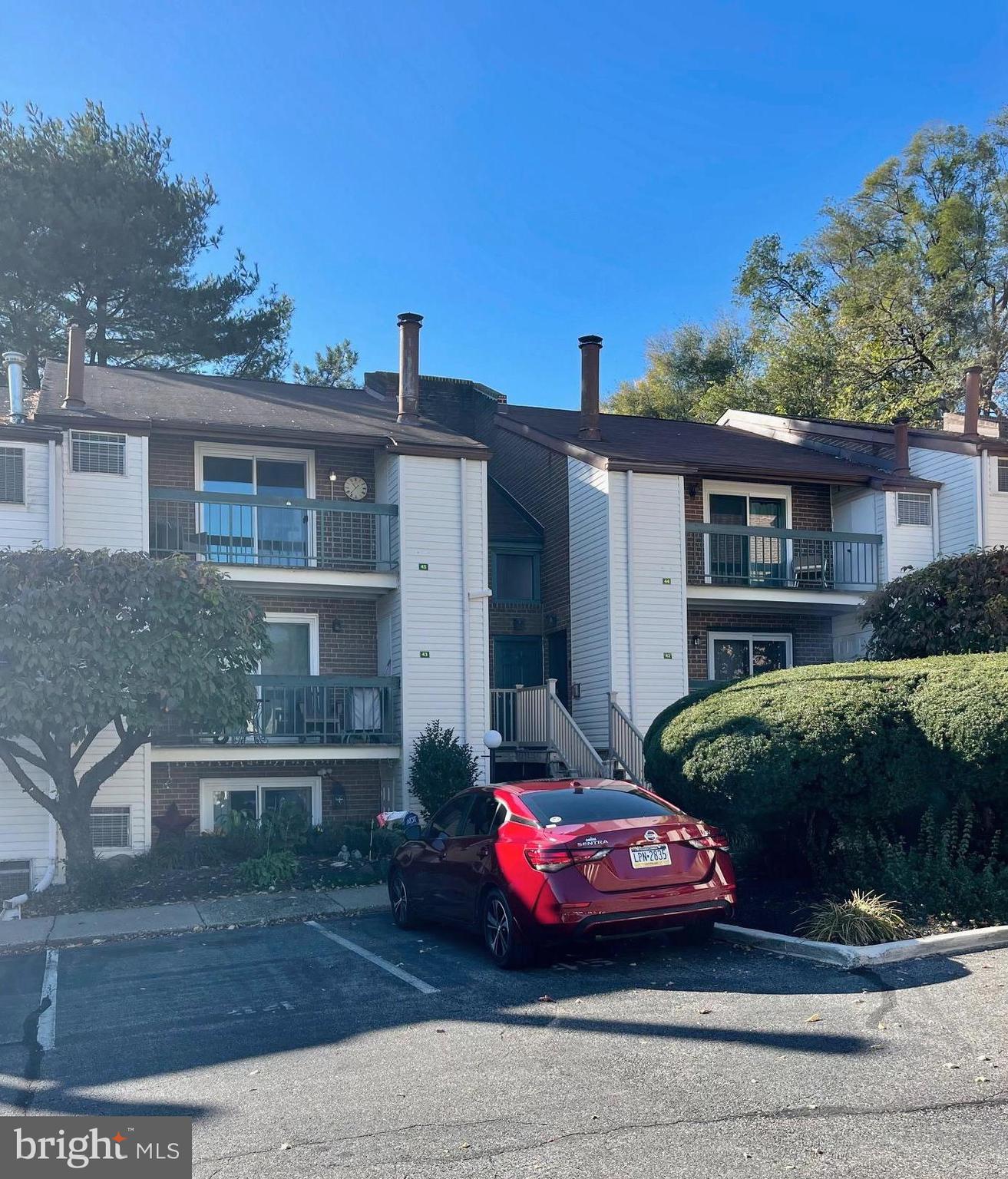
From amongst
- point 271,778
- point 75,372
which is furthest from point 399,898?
point 75,372

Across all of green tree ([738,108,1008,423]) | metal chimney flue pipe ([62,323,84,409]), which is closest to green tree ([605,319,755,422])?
green tree ([738,108,1008,423])

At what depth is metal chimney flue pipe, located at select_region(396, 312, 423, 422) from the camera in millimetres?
20297

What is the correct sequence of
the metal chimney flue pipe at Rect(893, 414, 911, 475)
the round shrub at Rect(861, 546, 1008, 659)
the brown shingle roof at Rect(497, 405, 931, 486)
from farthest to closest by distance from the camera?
the metal chimney flue pipe at Rect(893, 414, 911, 475) < the brown shingle roof at Rect(497, 405, 931, 486) < the round shrub at Rect(861, 546, 1008, 659)

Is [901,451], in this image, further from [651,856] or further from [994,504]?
[651,856]

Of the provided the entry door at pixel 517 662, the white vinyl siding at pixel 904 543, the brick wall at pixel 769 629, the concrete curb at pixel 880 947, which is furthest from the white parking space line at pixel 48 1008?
the white vinyl siding at pixel 904 543

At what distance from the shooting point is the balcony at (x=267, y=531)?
688 inches

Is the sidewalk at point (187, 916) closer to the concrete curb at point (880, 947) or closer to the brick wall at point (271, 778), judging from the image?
the brick wall at point (271, 778)

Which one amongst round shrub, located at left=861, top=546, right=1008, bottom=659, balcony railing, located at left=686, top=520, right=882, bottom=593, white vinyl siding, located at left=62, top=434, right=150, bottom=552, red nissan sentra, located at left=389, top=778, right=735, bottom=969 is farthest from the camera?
balcony railing, located at left=686, top=520, right=882, bottom=593

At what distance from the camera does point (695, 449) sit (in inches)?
866

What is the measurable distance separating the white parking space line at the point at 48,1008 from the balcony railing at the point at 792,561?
41.8 feet

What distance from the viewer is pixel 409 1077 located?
20.4ft

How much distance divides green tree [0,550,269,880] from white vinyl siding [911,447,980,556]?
12689 millimetres

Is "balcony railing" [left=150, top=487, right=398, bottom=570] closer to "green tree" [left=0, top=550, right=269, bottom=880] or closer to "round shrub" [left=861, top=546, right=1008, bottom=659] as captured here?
"green tree" [left=0, top=550, right=269, bottom=880]

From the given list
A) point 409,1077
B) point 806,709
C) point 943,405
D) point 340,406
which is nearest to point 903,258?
point 943,405
